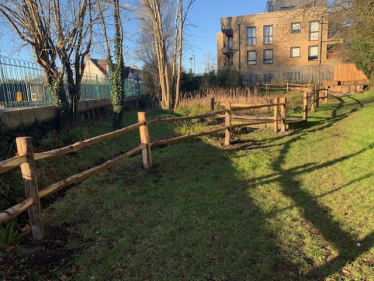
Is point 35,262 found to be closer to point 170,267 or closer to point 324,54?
point 170,267

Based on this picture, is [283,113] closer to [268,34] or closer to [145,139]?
[145,139]

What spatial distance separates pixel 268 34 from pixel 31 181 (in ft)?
124

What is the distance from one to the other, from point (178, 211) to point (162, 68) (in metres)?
16.8

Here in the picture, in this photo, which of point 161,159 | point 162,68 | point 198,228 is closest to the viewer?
point 198,228

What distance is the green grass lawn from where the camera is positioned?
118 inches

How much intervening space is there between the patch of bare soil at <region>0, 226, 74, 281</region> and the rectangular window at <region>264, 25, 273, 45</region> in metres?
37.5

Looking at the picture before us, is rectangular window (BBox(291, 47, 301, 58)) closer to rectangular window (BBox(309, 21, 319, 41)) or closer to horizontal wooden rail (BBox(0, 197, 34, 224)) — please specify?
rectangular window (BBox(309, 21, 319, 41))

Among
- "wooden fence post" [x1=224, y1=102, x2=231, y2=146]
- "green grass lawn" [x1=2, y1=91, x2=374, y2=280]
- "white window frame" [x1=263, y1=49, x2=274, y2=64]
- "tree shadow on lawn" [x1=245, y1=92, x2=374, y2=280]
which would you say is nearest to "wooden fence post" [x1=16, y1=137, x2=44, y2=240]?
"green grass lawn" [x1=2, y1=91, x2=374, y2=280]

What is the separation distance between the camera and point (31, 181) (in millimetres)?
3414

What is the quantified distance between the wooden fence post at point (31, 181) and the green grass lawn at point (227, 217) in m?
0.44

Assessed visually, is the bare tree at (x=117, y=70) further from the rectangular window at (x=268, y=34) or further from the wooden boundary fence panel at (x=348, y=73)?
the rectangular window at (x=268, y=34)

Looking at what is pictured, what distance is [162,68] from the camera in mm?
19844

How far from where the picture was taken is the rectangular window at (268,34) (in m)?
36.4

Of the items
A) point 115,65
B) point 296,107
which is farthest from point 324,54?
point 115,65
